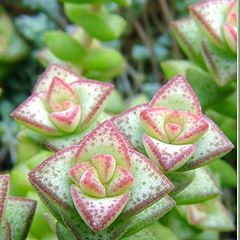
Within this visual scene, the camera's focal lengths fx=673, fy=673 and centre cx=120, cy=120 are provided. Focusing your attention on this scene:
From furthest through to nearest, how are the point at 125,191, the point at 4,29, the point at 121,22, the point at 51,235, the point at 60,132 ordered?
the point at 4,29, the point at 121,22, the point at 51,235, the point at 60,132, the point at 125,191

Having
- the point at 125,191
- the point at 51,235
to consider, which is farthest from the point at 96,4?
the point at 125,191

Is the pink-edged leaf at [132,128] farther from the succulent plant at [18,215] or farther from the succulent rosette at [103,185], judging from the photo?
the succulent plant at [18,215]

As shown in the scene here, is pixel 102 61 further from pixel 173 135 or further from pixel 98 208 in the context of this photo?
pixel 98 208

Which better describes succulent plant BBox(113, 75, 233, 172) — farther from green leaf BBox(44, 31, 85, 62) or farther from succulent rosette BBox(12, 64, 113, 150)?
green leaf BBox(44, 31, 85, 62)

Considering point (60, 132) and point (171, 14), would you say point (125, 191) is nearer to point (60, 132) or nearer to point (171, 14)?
point (60, 132)

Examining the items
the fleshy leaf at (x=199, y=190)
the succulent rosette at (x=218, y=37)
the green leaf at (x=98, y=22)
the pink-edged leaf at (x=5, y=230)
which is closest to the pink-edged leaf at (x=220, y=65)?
the succulent rosette at (x=218, y=37)
